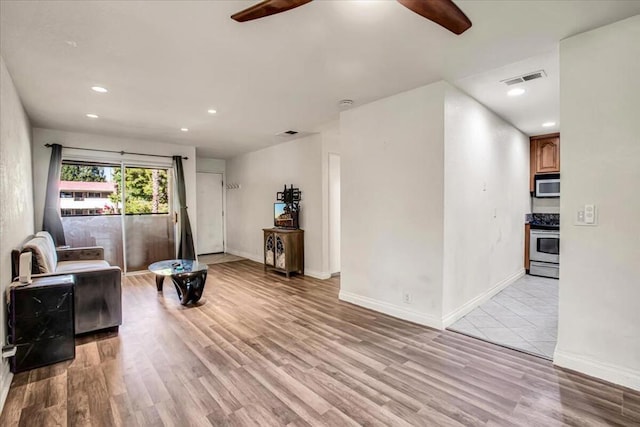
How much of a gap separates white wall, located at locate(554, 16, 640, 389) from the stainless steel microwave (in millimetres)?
3757

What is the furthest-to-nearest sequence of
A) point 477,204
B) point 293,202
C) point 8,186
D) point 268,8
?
1. point 293,202
2. point 477,204
3. point 8,186
4. point 268,8

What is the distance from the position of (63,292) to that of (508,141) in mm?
5717

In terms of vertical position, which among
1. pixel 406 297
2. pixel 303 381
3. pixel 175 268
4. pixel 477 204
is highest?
pixel 477 204

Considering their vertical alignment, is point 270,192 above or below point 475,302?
above

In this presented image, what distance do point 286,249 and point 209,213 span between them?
3477 mm

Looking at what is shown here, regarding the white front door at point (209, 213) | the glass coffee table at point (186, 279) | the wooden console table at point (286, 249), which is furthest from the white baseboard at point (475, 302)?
the white front door at point (209, 213)

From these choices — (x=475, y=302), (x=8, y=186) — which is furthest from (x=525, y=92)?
(x=8, y=186)

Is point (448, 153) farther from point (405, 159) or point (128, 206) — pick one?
point (128, 206)

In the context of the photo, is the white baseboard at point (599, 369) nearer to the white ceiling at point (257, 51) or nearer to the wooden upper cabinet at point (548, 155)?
the white ceiling at point (257, 51)

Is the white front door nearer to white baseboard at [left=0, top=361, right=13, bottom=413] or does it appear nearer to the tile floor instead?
white baseboard at [left=0, top=361, right=13, bottom=413]

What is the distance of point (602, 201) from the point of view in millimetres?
2211

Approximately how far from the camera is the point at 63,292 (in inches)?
103

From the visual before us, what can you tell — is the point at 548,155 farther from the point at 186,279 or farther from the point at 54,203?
the point at 54,203

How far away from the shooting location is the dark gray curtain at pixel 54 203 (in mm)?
4789
